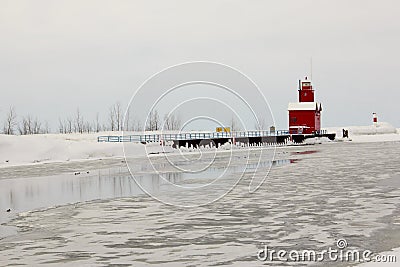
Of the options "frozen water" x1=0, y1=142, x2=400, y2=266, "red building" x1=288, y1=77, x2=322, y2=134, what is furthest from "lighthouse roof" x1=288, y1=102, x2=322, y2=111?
"frozen water" x1=0, y1=142, x2=400, y2=266

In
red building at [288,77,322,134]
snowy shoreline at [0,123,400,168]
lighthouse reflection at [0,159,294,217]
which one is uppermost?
red building at [288,77,322,134]

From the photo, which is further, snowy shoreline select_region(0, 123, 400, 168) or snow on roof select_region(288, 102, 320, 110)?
snow on roof select_region(288, 102, 320, 110)

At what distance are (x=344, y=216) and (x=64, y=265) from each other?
6361mm

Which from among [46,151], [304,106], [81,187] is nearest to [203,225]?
[81,187]

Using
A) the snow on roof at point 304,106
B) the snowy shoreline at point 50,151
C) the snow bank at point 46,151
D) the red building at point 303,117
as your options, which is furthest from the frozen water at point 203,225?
the snow on roof at point 304,106

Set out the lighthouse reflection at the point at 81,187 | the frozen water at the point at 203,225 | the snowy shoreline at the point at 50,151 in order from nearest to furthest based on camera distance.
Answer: the frozen water at the point at 203,225
the lighthouse reflection at the point at 81,187
the snowy shoreline at the point at 50,151

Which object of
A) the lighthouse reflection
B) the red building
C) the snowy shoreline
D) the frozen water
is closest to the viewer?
the frozen water

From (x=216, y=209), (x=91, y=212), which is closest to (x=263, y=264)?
(x=216, y=209)

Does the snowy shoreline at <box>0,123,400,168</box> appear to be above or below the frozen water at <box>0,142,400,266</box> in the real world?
above

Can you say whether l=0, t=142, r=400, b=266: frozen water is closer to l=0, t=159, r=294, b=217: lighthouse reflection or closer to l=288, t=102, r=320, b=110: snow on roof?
l=0, t=159, r=294, b=217: lighthouse reflection

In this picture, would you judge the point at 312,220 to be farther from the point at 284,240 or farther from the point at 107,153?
the point at 107,153

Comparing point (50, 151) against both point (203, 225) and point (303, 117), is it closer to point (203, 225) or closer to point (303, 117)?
point (203, 225)

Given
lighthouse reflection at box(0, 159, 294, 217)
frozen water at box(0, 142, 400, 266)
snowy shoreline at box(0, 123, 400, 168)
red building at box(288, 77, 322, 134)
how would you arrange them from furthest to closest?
1. red building at box(288, 77, 322, 134)
2. snowy shoreline at box(0, 123, 400, 168)
3. lighthouse reflection at box(0, 159, 294, 217)
4. frozen water at box(0, 142, 400, 266)

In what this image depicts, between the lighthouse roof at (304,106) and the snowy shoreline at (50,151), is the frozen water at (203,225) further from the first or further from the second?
the lighthouse roof at (304,106)
